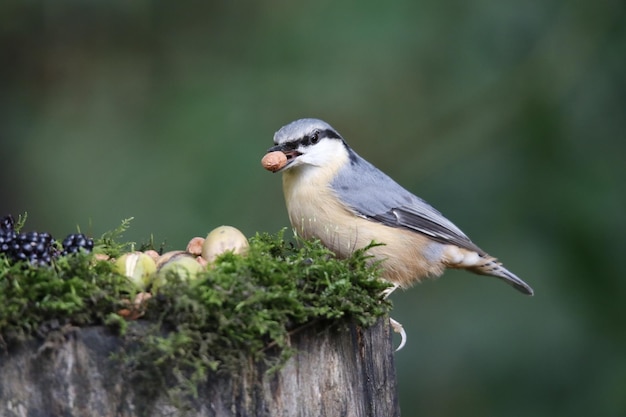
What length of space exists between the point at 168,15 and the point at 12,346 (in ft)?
14.2

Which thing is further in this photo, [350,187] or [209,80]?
[209,80]

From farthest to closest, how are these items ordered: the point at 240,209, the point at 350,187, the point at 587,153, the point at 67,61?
the point at 67,61
the point at 240,209
the point at 587,153
the point at 350,187

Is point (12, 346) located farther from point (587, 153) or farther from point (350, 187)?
point (587, 153)

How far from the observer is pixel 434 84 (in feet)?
20.1

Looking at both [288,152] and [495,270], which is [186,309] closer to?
[288,152]

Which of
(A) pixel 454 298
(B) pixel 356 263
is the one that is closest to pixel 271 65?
(A) pixel 454 298

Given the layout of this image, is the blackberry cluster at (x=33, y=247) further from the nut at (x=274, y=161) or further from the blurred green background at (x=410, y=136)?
the blurred green background at (x=410, y=136)

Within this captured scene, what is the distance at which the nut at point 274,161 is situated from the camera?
3.76 metres

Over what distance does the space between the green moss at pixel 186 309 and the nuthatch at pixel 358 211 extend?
42.4 inches

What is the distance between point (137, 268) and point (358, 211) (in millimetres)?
1372

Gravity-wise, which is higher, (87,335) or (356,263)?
(356,263)

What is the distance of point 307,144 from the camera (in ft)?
12.9

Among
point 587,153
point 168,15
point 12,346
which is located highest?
point 168,15

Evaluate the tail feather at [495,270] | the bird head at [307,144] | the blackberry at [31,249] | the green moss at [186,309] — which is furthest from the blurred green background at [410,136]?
the green moss at [186,309]
